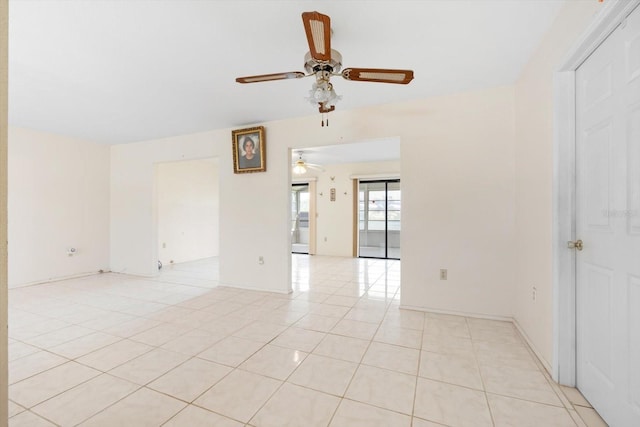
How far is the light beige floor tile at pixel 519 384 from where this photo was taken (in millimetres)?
1609

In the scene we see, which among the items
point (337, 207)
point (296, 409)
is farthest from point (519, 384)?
point (337, 207)

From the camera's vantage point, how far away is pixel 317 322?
2.73m

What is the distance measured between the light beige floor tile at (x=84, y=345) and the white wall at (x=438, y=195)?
176cm

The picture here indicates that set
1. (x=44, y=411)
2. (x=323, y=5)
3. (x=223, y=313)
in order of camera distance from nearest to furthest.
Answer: (x=44, y=411) < (x=323, y=5) < (x=223, y=313)

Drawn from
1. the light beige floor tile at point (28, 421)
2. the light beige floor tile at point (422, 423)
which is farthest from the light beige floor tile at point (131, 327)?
the light beige floor tile at point (422, 423)

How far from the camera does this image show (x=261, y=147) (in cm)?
372

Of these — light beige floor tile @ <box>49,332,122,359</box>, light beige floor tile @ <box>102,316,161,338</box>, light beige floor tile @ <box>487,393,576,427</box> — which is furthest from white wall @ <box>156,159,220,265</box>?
light beige floor tile @ <box>487,393,576,427</box>

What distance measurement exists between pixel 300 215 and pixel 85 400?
7.63 m

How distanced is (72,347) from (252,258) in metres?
2.04

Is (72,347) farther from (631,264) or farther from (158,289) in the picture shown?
(631,264)

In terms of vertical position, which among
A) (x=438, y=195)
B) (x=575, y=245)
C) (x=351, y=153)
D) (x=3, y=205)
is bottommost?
(x=575, y=245)

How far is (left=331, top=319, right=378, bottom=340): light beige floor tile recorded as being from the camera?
2.44 m

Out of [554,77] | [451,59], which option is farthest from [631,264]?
[451,59]

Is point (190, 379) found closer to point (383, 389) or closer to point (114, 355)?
point (114, 355)
